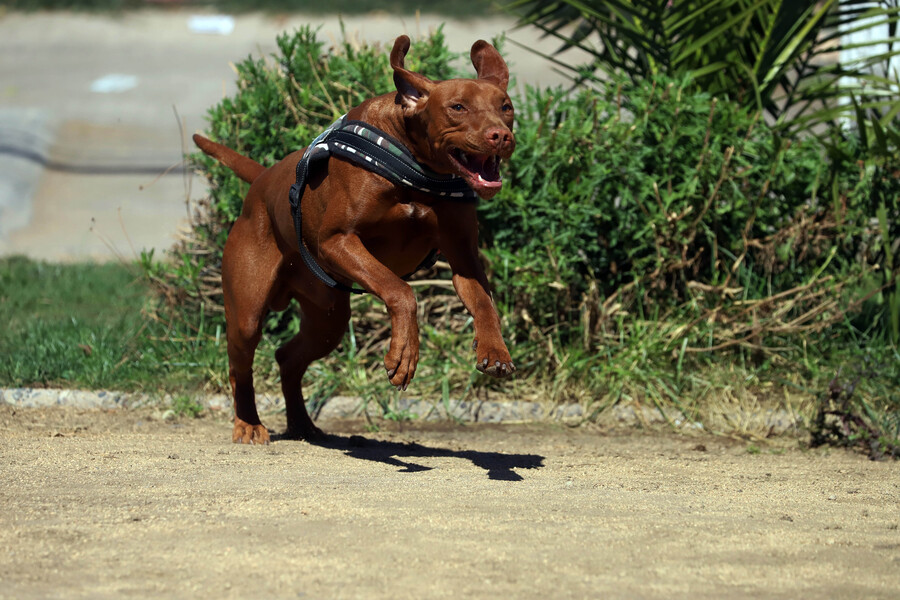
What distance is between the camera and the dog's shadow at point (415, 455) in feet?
15.5

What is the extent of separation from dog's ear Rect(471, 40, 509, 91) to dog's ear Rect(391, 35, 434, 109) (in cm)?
32

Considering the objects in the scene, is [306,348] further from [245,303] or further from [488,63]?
[488,63]

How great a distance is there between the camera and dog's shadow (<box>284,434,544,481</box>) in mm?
4719

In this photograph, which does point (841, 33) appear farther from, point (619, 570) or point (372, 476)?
point (619, 570)

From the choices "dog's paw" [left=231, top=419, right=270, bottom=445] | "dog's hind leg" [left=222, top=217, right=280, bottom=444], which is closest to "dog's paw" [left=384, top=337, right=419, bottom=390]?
"dog's hind leg" [left=222, top=217, right=280, bottom=444]

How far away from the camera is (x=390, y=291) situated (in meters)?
4.20

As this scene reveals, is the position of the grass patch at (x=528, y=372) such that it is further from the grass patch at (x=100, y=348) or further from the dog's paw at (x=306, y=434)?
the dog's paw at (x=306, y=434)

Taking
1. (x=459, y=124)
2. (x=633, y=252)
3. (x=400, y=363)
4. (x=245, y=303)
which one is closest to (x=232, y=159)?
(x=245, y=303)

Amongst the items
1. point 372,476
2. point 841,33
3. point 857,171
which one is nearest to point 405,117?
point 372,476

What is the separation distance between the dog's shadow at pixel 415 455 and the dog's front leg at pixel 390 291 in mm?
708

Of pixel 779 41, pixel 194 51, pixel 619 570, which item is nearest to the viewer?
pixel 619 570

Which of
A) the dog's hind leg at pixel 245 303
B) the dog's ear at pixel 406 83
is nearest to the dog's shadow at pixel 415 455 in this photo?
the dog's hind leg at pixel 245 303

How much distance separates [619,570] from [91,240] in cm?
976

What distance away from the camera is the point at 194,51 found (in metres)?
21.4
